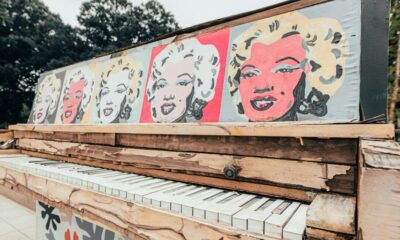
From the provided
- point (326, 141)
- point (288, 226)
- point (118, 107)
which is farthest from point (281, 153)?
point (118, 107)

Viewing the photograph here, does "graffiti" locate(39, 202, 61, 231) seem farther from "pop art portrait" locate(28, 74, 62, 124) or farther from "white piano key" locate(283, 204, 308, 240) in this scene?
"white piano key" locate(283, 204, 308, 240)

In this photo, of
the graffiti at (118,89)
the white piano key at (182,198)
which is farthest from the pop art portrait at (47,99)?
the white piano key at (182,198)

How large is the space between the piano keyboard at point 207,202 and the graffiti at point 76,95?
4.26 ft

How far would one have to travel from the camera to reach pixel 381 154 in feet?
2.93

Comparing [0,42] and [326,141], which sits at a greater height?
[0,42]

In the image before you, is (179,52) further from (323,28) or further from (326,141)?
(326,141)

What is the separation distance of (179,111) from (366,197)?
1472 mm

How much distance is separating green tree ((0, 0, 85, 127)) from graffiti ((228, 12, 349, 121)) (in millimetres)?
20446

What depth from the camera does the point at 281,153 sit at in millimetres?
1292

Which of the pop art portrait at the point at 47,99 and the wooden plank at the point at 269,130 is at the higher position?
the pop art portrait at the point at 47,99

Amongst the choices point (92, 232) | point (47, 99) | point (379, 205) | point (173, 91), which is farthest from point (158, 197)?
point (47, 99)

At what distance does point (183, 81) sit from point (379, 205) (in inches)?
64.5

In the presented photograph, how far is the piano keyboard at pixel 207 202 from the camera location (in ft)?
3.18

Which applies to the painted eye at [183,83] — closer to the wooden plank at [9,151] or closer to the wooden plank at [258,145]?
the wooden plank at [258,145]
